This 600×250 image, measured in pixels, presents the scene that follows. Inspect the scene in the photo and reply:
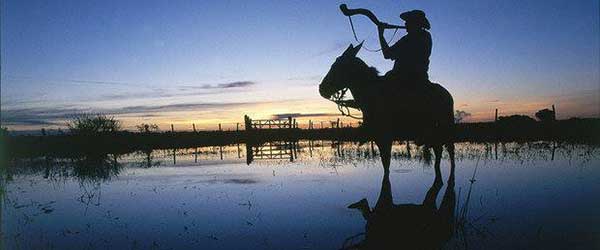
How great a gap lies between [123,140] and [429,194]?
32537mm

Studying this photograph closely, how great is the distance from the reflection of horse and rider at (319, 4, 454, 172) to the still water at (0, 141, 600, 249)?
101cm

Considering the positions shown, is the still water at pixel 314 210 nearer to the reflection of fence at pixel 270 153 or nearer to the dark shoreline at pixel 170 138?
the reflection of fence at pixel 270 153

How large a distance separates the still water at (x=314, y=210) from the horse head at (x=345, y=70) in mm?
1963

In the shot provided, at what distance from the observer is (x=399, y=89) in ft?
24.4

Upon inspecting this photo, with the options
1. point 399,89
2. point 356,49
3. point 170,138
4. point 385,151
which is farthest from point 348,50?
point 170,138

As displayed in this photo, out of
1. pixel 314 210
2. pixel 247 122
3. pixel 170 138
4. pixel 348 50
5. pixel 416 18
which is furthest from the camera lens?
pixel 170 138

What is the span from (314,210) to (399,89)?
266 centimetres

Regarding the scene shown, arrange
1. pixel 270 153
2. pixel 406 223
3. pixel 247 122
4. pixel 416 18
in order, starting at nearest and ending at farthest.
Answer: pixel 406 223 < pixel 416 18 < pixel 270 153 < pixel 247 122

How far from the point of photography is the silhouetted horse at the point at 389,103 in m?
7.44

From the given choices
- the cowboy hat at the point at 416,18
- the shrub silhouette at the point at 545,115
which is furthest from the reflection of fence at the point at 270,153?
the shrub silhouette at the point at 545,115

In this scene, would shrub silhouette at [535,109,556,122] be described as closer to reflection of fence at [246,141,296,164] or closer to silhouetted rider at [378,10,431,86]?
reflection of fence at [246,141,296,164]

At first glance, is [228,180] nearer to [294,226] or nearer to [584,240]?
[294,226]

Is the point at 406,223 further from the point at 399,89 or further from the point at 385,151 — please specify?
the point at 399,89

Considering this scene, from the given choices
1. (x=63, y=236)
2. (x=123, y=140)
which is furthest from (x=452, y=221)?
(x=123, y=140)
